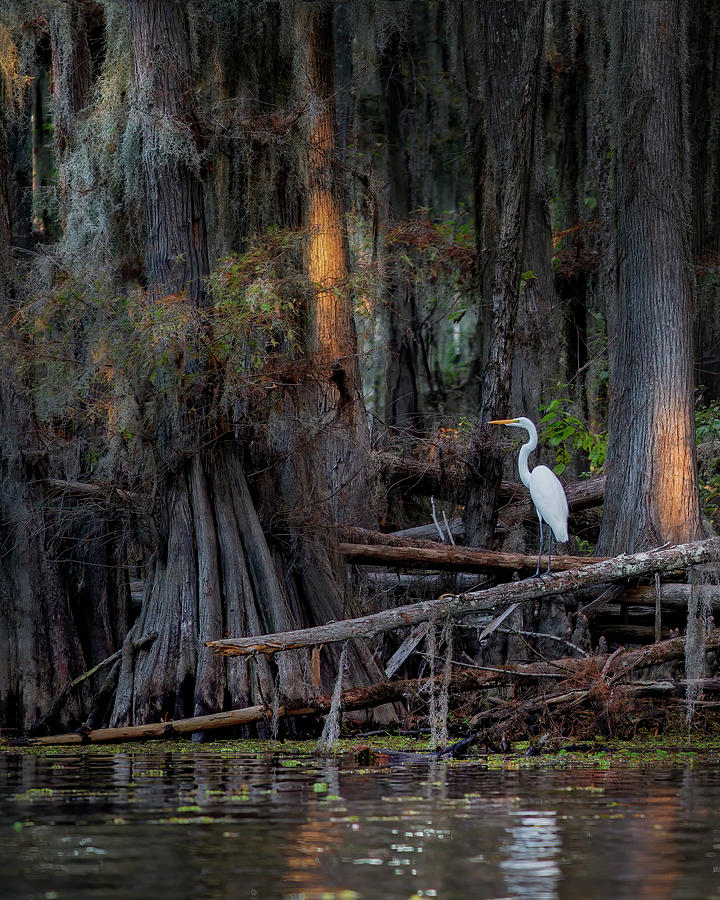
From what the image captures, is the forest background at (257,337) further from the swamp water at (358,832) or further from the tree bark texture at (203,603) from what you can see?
the swamp water at (358,832)

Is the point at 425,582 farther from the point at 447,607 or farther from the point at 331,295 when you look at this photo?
the point at 447,607

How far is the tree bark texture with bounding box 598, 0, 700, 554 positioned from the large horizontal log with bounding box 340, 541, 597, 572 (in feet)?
3.58

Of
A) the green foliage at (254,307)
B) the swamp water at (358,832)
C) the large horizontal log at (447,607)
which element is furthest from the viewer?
the green foliage at (254,307)

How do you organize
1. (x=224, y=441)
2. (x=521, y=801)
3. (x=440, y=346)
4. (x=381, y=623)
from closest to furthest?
(x=521, y=801) → (x=381, y=623) → (x=224, y=441) → (x=440, y=346)

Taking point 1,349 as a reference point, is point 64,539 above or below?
below

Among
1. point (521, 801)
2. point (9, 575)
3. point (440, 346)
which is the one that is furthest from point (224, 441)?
point (440, 346)

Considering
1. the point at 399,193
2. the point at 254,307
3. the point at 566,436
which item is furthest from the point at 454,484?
the point at 399,193

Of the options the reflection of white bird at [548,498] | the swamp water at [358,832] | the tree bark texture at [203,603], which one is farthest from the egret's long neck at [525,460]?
the swamp water at [358,832]

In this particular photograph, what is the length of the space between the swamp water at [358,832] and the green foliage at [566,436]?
24.3 ft

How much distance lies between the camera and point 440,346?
26.2 m

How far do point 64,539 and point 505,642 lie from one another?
3.91m

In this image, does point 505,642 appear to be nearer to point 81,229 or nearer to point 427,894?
point 81,229

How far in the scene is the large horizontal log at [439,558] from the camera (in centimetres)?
1143

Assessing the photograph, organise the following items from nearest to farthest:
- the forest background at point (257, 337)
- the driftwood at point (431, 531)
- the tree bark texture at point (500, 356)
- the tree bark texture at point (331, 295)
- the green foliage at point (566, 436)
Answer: the forest background at point (257, 337) → the tree bark texture at point (331, 295) → the tree bark texture at point (500, 356) → the driftwood at point (431, 531) → the green foliage at point (566, 436)
